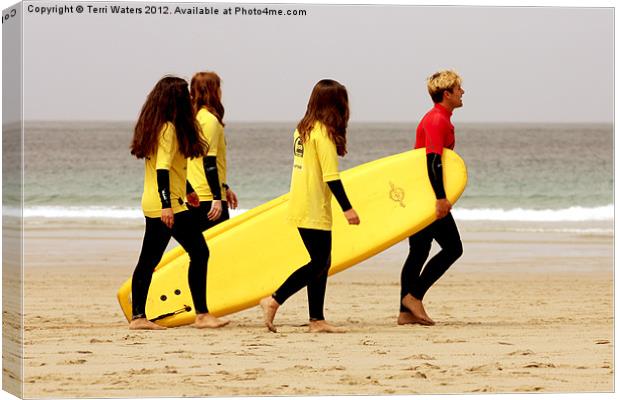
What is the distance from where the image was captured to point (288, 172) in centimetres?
1712

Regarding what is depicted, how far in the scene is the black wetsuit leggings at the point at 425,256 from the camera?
7781 mm

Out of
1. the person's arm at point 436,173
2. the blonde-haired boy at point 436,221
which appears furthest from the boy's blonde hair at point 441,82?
the person's arm at point 436,173

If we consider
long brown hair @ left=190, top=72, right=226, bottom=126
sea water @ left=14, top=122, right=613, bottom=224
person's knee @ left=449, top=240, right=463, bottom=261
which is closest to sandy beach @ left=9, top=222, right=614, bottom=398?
person's knee @ left=449, top=240, right=463, bottom=261

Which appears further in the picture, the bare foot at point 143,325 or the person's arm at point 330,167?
the bare foot at point 143,325

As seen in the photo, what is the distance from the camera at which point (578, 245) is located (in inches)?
486

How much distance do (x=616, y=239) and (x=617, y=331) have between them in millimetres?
506

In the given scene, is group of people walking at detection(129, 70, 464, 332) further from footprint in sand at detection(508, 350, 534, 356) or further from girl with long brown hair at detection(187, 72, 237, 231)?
footprint in sand at detection(508, 350, 534, 356)

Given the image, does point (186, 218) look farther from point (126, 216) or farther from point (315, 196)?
point (126, 216)

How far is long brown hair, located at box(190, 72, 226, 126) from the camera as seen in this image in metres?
7.59

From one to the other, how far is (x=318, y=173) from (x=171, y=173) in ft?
2.51

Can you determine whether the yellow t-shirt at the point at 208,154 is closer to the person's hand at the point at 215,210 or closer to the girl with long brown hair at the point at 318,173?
the person's hand at the point at 215,210

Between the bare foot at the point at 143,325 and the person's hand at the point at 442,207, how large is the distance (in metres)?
1.65

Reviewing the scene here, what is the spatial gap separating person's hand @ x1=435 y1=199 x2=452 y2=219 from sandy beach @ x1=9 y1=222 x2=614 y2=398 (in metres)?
0.66

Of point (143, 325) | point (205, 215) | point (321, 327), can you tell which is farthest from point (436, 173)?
point (143, 325)
